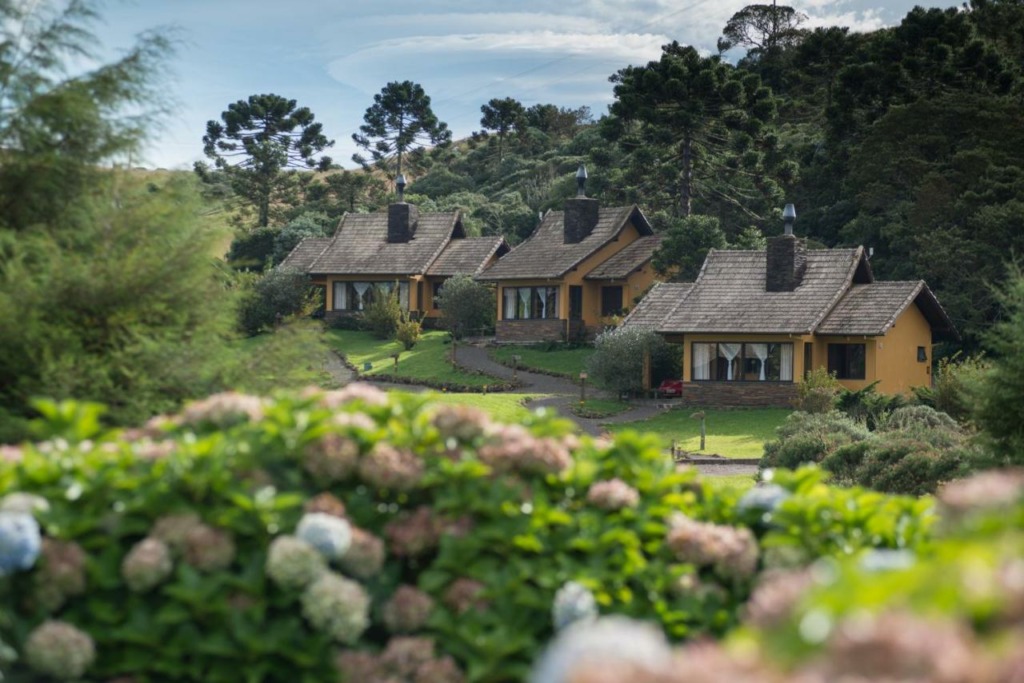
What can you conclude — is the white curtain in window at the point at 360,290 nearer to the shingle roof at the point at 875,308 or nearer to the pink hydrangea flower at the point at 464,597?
the shingle roof at the point at 875,308

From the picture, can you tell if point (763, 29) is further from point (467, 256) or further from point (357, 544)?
point (357, 544)

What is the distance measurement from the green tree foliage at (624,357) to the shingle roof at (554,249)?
31.0ft

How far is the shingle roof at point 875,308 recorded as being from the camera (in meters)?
38.5

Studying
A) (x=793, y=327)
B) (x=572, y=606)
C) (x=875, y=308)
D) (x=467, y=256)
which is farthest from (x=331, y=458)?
(x=467, y=256)

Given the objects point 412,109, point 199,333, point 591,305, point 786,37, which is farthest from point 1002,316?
point 412,109

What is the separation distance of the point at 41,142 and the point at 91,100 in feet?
1.57

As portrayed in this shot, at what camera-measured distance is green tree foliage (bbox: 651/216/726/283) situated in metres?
48.1

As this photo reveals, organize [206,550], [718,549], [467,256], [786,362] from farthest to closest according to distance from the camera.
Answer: [467,256] → [786,362] → [718,549] → [206,550]

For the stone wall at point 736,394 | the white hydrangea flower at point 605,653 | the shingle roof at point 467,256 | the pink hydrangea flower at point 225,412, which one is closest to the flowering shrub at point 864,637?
the white hydrangea flower at point 605,653

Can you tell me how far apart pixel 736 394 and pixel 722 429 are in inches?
180

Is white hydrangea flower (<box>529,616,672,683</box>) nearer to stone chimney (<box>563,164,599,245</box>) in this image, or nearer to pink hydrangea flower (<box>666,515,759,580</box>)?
pink hydrangea flower (<box>666,515,759,580</box>)

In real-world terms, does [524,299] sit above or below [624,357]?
above

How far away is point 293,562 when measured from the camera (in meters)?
5.28

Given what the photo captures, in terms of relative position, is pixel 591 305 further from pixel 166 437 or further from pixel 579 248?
pixel 166 437
